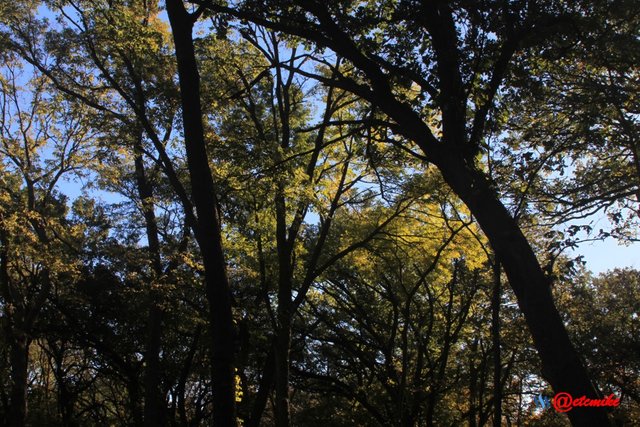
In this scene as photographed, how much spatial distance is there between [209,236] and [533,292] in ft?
10.5

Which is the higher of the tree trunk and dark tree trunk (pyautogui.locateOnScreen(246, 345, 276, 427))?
dark tree trunk (pyautogui.locateOnScreen(246, 345, 276, 427))

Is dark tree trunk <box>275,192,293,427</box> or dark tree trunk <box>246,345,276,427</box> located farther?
dark tree trunk <box>246,345,276,427</box>

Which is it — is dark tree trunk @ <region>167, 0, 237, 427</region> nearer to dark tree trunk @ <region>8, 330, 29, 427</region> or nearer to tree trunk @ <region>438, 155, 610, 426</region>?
tree trunk @ <region>438, 155, 610, 426</region>

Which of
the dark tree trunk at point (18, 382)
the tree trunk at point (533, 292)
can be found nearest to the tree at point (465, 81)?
the tree trunk at point (533, 292)

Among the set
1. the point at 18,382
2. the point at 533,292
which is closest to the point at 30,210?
the point at 18,382

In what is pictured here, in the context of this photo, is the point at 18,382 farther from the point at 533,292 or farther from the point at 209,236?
the point at 533,292

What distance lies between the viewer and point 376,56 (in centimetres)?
623

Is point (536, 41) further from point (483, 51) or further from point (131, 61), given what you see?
point (131, 61)

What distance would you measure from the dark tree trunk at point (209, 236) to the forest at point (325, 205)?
2 cm

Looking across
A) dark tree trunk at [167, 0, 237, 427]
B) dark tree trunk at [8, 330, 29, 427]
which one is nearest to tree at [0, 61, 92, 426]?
dark tree trunk at [8, 330, 29, 427]

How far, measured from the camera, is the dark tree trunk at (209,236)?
4.71 meters

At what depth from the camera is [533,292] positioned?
4.11 meters

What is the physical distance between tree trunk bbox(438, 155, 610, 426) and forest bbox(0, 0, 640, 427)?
0.02 metres

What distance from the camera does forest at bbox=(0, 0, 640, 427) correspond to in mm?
5219
